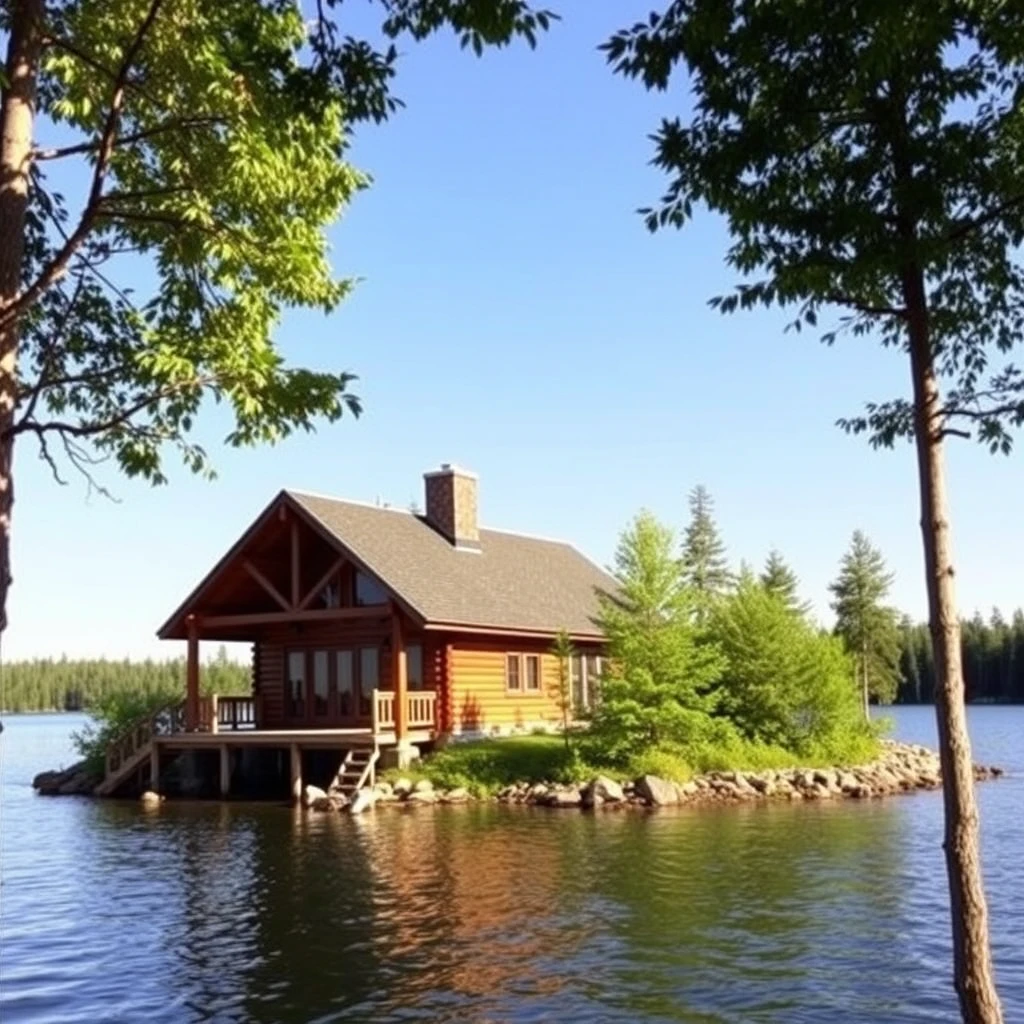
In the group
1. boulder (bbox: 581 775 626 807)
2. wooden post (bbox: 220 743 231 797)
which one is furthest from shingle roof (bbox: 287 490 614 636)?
wooden post (bbox: 220 743 231 797)

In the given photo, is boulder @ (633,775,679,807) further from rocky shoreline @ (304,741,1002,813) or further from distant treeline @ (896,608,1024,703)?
distant treeline @ (896,608,1024,703)

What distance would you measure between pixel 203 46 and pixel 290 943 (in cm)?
961

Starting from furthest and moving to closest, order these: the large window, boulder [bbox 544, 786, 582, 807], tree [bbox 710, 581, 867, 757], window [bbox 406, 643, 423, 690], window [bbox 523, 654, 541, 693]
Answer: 1. the large window
2. window [bbox 523, 654, 541, 693]
3. window [bbox 406, 643, 423, 690]
4. tree [bbox 710, 581, 867, 757]
5. boulder [bbox 544, 786, 582, 807]

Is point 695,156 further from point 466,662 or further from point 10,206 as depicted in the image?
point 466,662

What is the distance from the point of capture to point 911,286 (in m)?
7.25

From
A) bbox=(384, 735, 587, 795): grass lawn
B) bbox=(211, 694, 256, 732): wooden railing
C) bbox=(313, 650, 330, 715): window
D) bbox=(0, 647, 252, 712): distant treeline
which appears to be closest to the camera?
bbox=(384, 735, 587, 795): grass lawn

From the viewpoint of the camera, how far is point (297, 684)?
33375mm

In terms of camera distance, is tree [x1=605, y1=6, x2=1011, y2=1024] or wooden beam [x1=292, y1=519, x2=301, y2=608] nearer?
tree [x1=605, y1=6, x2=1011, y2=1024]

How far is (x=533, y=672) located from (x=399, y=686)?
6.68m

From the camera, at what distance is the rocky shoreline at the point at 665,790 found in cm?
2591

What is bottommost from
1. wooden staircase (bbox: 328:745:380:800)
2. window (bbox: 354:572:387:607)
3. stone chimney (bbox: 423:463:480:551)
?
wooden staircase (bbox: 328:745:380:800)

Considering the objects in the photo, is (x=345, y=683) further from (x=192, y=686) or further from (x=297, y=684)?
(x=192, y=686)

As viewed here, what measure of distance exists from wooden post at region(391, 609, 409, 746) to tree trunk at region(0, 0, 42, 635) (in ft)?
73.0

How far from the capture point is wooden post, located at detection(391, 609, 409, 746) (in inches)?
1152
